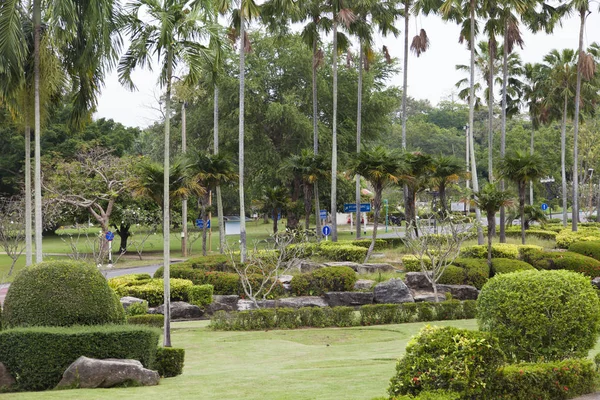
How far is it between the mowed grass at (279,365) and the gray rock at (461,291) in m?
4.19

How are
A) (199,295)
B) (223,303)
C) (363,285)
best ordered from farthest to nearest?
(363,285), (223,303), (199,295)

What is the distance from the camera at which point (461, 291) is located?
90.3 feet

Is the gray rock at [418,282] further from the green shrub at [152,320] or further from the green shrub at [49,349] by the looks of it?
the green shrub at [49,349]

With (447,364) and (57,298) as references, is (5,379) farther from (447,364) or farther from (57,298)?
(447,364)

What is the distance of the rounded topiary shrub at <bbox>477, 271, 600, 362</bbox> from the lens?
1147cm

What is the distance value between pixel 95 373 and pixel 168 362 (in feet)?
6.41

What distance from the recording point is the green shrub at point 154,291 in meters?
25.7

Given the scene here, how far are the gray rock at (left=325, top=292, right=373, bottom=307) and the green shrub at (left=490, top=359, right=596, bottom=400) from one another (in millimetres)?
15028

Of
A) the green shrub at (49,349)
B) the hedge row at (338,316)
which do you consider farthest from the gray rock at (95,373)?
the hedge row at (338,316)

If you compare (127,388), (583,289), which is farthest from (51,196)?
(583,289)

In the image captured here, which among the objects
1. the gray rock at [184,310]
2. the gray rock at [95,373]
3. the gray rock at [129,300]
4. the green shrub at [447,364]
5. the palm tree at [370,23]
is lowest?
the gray rock at [184,310]

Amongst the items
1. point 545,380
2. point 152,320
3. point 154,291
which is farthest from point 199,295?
point 545,380

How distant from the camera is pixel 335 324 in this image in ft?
76.5

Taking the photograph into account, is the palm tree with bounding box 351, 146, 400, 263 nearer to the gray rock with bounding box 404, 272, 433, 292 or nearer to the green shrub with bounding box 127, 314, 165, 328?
the gray rock with bounding box 404, 272, 433, 292
